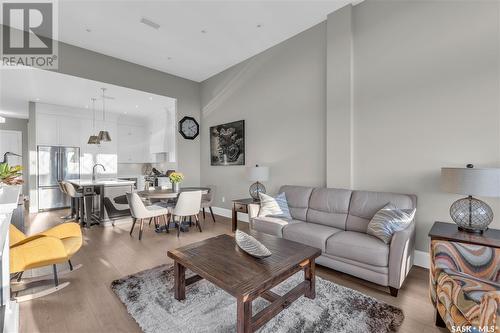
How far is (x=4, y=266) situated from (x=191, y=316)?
138 centimetres

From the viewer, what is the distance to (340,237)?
2.48 m

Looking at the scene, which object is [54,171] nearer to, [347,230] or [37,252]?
[37,252]

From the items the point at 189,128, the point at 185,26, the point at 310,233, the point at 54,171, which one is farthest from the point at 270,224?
the point at 54,171

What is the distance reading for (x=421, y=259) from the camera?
2715mm

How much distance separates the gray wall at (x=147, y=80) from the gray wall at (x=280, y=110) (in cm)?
73

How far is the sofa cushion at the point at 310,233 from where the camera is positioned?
2.57 metres

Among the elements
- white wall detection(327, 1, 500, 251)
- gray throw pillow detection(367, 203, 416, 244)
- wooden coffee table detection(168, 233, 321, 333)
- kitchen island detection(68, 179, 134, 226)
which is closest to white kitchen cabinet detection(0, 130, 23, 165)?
kitchen island detection(68, 179, 134, 226)

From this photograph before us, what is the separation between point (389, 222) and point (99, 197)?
205 inches

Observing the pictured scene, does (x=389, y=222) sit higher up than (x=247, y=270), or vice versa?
(x=389, y=222)

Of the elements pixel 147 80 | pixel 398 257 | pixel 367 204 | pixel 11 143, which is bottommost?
pixel 398 257

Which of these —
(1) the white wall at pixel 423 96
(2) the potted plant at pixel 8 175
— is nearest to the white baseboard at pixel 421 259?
(1) the white wall at pixel 423 96

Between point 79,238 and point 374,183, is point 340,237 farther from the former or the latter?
point 79,238

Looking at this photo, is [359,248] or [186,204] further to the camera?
[186,204]

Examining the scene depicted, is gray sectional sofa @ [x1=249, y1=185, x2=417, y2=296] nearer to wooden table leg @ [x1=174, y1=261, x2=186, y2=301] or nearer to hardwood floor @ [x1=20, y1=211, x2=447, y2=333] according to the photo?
hardwood floor @ [x1=20, y1=211, x2=447, y2=333]
